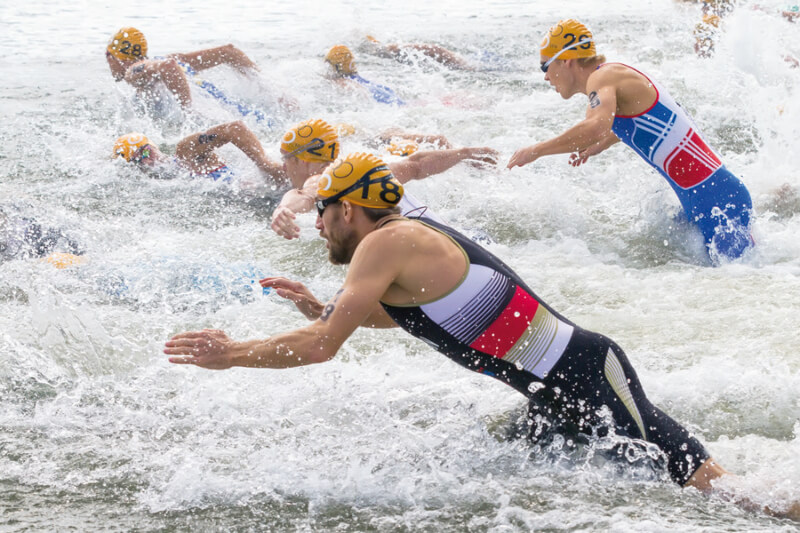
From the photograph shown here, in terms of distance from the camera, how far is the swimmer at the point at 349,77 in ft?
36.6

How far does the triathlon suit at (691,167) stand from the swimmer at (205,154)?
323cm

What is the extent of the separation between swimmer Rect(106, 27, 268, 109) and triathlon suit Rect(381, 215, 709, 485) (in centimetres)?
686

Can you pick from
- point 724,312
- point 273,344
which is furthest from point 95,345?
point 724,312

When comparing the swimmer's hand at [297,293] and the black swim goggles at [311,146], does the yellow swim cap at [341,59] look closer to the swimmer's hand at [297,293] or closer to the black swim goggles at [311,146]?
the black swim goggles at [311,146]

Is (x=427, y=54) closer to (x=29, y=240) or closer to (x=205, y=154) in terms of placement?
(x=205, y=154)

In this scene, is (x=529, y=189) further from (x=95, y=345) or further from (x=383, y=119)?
(x=95, y=345)

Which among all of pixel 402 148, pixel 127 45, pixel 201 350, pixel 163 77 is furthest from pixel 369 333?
pixel 127 45

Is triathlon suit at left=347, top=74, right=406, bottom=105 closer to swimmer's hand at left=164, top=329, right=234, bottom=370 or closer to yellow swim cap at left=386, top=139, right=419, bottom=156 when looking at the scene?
A: yellow swim cap at left=386, top=139, right=419, bottom=156

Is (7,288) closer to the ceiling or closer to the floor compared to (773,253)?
closer to the floor

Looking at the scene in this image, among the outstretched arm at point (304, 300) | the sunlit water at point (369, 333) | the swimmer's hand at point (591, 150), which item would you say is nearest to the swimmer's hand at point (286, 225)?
the sunlit water at point (369, 333)

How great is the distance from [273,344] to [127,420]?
5.32 feet

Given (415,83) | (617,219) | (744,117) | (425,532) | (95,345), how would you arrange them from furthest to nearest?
(415,83), (744,117), (617,219), (95,345), (425,532)

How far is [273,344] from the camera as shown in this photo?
3045 millimetres

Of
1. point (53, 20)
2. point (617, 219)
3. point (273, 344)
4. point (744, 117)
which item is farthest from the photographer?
point (53, 20)
